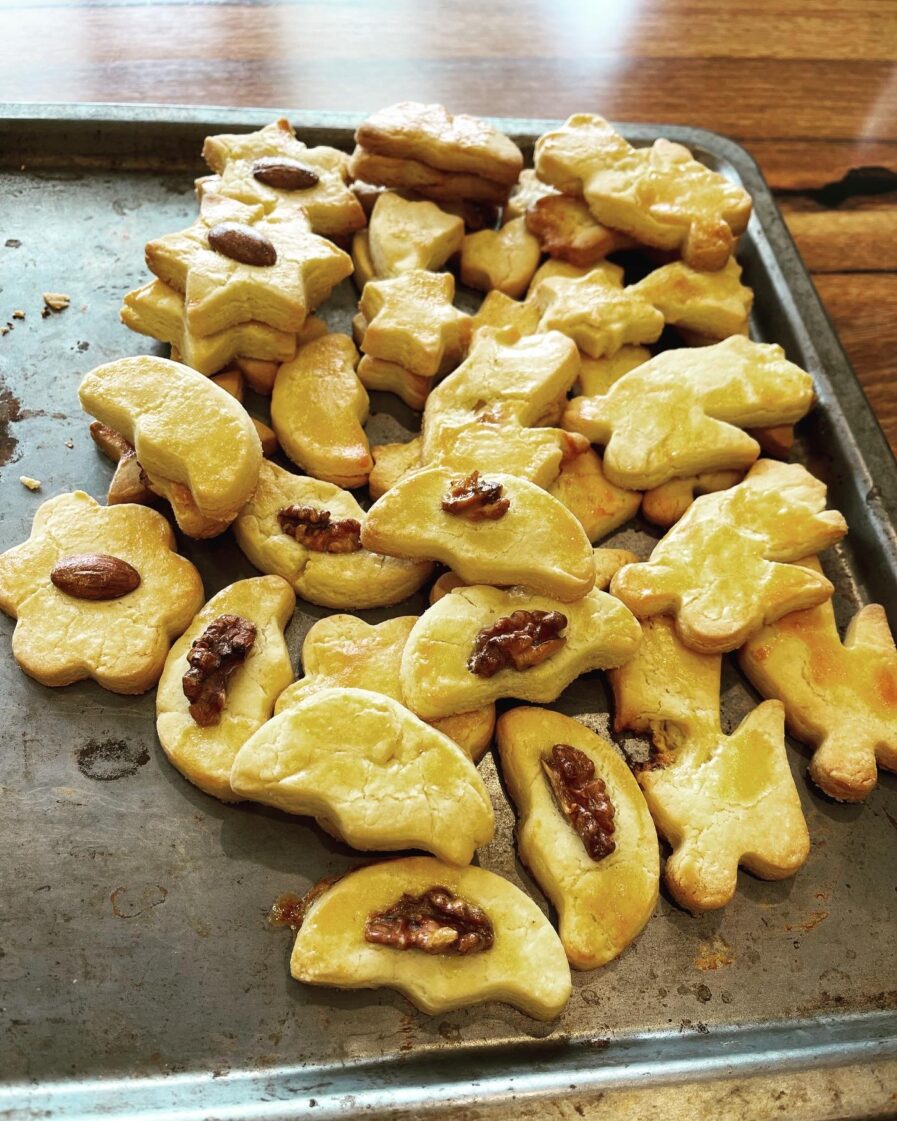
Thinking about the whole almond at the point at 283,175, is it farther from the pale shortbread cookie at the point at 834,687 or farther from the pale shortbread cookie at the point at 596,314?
the pale shortbread cookie at the point at 834,687

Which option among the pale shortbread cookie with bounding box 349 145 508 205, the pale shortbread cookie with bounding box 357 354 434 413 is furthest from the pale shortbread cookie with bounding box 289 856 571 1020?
the pale shortbread cookie with bounding box 349 145 508 205

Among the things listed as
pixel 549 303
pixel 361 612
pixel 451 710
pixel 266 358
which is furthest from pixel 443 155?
pixel 451 710

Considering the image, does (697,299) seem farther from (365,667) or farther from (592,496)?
(365,667)

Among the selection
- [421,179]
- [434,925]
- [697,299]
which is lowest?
[434,925]

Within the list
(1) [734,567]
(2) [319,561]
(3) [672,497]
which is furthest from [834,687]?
(2) [319,561]

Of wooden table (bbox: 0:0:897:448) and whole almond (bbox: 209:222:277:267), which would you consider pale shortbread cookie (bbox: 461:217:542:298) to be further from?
wooden table (bbox: 0:0:897:448)

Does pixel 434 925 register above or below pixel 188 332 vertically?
below
